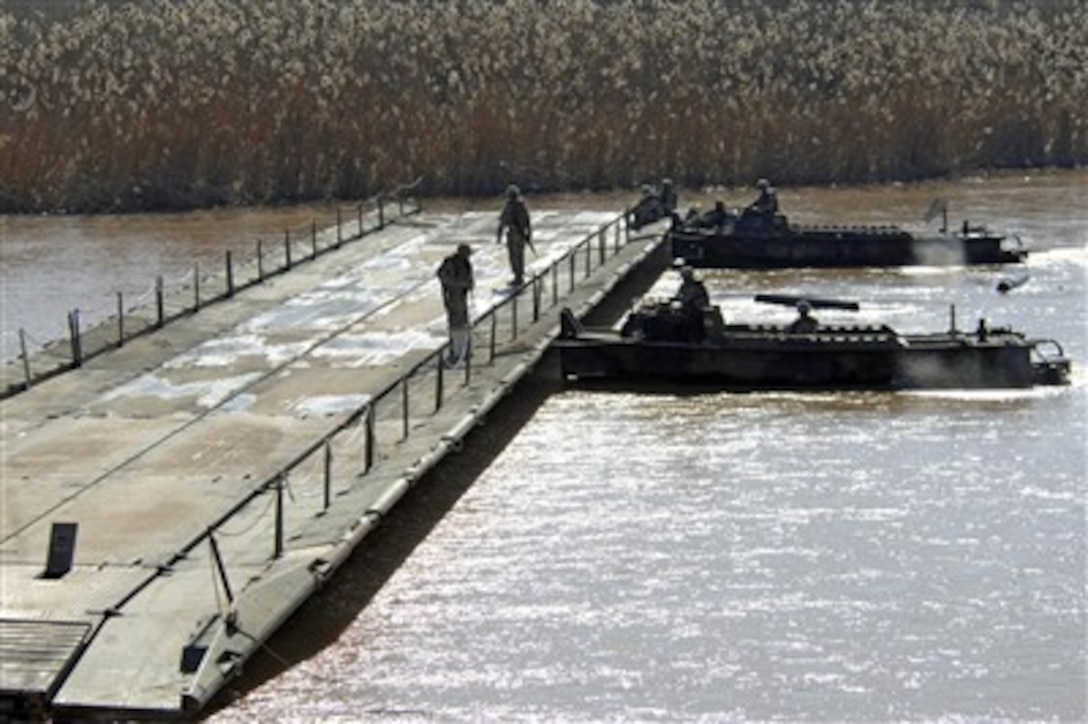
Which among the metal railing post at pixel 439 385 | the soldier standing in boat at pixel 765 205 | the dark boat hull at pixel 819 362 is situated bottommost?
the dark boat hull at pixel 819 362

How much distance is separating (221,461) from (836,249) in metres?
20.4

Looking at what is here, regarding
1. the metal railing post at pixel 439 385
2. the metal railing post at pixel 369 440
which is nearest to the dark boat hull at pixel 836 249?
the metal railing post at pixel 439 385

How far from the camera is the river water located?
18875 mm

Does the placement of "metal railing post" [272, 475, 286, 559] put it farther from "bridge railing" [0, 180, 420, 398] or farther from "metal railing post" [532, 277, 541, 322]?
"metal railing post" [532, 277, 541, 322]

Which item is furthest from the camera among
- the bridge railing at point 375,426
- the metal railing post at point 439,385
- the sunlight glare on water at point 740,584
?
the metal railing post at point 439,385

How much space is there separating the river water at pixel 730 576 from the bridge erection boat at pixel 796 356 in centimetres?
38

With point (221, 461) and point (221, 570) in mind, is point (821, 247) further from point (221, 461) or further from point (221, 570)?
point (221, 570)

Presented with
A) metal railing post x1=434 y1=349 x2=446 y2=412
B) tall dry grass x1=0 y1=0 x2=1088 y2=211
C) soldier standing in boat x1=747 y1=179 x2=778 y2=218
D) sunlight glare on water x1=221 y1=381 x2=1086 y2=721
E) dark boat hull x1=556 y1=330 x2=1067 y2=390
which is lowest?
sunlight glare on water x1=221 y1=381 x2=1086 y2=721

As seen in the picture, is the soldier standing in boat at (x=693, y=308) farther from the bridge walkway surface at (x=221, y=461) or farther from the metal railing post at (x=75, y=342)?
the metal railing post at (x=75, y=342)

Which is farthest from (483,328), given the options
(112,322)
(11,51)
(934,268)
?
(11,51)

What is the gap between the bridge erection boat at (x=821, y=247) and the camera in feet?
141

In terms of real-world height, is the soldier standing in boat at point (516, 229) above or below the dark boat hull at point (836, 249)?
above

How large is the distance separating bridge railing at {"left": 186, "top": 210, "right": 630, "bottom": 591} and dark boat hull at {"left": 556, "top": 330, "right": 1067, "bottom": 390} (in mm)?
1446

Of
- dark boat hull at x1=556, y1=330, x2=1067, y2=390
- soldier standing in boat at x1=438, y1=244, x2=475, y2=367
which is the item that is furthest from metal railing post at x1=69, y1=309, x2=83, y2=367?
dark boat hull at x1=556, y1=330, x2=1067, y2=390
